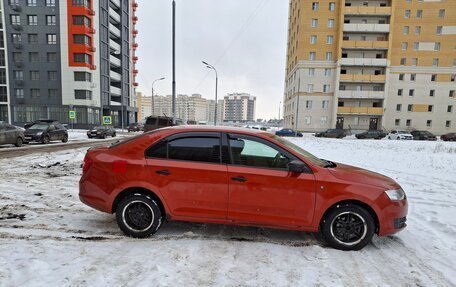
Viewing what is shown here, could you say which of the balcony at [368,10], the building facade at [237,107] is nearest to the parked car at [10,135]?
the balcony at [368,10]

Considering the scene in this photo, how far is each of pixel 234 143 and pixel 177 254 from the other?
1.69 metres

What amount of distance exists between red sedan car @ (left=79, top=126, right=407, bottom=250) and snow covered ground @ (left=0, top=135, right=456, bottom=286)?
1.01ft

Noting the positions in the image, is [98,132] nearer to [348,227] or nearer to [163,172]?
[163,172]

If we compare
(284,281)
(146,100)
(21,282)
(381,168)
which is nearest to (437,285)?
(284,281)

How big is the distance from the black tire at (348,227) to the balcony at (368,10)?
51083 millimetres

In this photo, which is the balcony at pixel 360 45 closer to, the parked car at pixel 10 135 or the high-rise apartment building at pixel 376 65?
the high-rise apartment building at pixel 376 65

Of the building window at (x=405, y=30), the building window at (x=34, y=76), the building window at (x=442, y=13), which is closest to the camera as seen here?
the building window at (x=34, y=76)

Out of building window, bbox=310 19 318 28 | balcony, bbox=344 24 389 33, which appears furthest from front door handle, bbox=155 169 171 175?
balcony, bbox=344 24 389 33

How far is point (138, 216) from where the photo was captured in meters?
3.74

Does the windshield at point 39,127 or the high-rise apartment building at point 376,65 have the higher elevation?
the high-rise apartment building at point 376,65

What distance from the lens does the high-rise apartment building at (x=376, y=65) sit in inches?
1775

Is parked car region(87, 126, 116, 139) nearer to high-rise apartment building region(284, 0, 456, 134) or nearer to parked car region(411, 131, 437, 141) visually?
high-rise apartment building region(284, 0, 456, 134)

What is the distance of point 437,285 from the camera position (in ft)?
9.25

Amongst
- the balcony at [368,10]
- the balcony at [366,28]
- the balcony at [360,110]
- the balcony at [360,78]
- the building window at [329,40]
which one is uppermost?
the balcony at [368,10]
